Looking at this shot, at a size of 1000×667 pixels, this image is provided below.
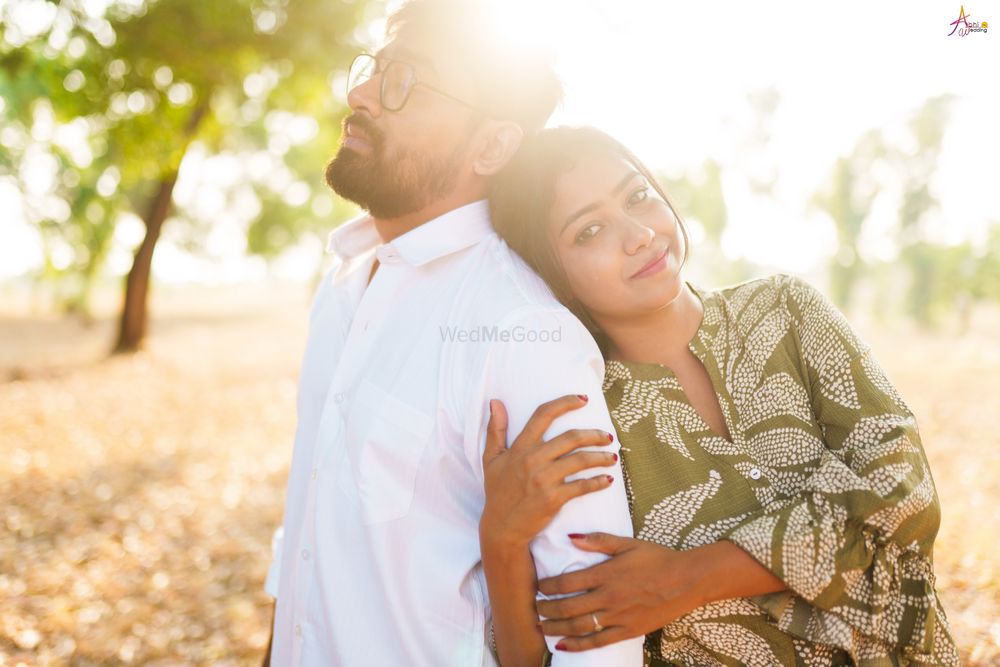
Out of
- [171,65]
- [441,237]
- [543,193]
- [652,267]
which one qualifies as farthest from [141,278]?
[652,267]

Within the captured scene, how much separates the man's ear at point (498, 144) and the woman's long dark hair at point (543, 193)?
8 cm

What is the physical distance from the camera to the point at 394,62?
239cm

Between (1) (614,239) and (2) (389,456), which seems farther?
(1) (614,239)

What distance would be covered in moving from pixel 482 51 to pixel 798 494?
1635 millimetres

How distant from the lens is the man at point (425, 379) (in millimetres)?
1871

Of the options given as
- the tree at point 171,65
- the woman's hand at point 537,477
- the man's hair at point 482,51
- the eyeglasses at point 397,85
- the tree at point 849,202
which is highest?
the tree at point 849,202

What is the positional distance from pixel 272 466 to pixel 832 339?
7468 millimetres

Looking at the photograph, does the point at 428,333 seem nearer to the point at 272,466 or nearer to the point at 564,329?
the point at 564,329

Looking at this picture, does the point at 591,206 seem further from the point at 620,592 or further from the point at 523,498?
the point at 620,592

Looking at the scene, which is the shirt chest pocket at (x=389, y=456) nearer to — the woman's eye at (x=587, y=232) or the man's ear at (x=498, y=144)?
the woman's eye at (x=587, y=232)

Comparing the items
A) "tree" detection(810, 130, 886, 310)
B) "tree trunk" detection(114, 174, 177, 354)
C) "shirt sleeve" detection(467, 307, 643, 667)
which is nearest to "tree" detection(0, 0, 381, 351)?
"tree trunk" detection(114, 174, 177, 354)

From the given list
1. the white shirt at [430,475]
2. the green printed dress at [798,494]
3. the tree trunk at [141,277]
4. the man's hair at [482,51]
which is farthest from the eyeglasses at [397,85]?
the tree trunk at [141,277]

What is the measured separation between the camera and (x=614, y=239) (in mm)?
2152

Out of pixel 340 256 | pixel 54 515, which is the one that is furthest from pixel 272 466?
pixel 340 256
